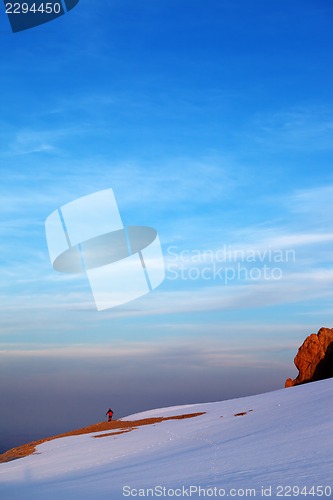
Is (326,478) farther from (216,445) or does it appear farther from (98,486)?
(216,445)

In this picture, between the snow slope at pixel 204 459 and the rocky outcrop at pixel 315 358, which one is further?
the rocky outcrop at pixel 315 358

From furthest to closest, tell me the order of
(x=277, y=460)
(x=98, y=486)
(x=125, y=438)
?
(x=125, y=438), (x=98, y=486), (x=277, y=460)

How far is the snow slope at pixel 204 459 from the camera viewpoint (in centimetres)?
1362

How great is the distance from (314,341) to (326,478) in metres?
50.6

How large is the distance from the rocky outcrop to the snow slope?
25.5m

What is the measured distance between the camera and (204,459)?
59.9 feet

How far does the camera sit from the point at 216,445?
21.1m

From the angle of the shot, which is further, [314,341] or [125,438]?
[314,341]

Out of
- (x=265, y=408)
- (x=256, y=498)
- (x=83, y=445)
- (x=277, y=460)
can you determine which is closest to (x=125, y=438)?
(x=83, y=445)

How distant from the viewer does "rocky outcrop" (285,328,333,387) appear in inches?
2259

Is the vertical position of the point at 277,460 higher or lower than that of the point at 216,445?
higher

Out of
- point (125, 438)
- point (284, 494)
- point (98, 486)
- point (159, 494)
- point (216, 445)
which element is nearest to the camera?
point (284, 494)

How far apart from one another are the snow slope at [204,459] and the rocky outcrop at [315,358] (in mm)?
25547

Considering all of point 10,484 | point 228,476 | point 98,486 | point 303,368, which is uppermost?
point 228,476
